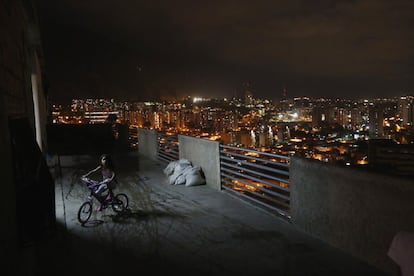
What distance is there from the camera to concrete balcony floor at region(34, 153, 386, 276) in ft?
17.4

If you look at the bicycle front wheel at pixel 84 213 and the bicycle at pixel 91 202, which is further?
the bicycle at pixel 91 202

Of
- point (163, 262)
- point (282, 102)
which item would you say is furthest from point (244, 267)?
point (282, 102)

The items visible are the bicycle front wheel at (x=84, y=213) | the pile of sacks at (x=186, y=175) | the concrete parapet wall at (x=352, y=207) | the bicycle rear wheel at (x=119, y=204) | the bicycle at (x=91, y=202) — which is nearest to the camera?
the concrete parapet wall at (x=352, y=207)

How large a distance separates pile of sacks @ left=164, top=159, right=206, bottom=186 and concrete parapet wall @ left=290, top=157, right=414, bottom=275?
4338mm

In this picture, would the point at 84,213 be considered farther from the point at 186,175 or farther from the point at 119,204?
the point at 186,175

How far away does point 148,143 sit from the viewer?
18.7 metres

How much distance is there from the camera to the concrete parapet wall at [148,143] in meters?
17.4

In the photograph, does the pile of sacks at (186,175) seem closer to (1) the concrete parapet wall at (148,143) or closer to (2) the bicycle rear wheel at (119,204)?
(2) the bicycle rear wheel at (119,204)

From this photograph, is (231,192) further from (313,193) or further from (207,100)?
(207,100)

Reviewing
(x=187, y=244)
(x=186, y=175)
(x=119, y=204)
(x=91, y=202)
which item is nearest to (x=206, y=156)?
(x=186, y=175)

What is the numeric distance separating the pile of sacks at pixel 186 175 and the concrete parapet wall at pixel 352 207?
4.34 metres

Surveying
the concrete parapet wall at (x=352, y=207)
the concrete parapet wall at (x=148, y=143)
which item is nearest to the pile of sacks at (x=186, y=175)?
the concrete parapet wall at (x=352, y=207)

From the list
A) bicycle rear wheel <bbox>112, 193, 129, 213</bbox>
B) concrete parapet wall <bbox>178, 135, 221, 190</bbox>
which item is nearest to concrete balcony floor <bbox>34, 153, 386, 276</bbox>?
bicycle rear wheel <bbox>112, 193, 129, 213</bbox>

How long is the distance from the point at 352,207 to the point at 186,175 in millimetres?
6286
